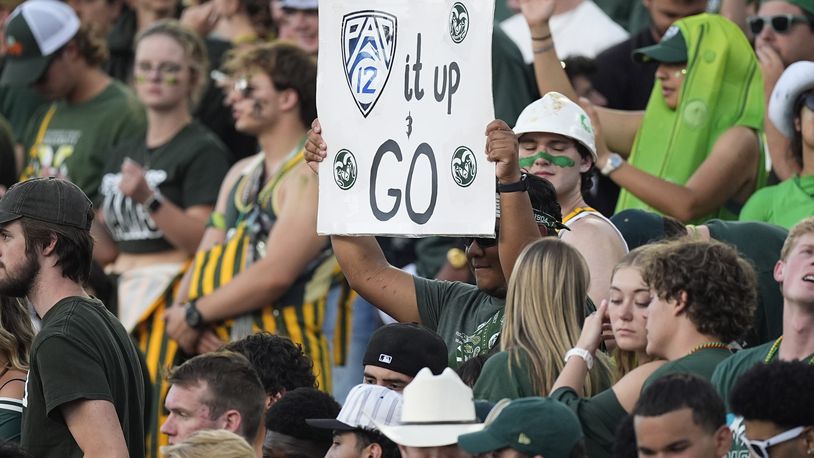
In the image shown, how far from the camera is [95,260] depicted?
935 cm

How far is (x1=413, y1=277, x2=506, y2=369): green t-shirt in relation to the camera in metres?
5.93

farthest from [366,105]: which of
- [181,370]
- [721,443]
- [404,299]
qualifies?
[721,443]

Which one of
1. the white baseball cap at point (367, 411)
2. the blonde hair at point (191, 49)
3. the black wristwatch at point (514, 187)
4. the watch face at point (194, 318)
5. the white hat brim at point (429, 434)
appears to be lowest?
the watch face at point (194, 318)

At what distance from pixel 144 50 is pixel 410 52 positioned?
4.28 m

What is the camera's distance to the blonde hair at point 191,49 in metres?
9.90

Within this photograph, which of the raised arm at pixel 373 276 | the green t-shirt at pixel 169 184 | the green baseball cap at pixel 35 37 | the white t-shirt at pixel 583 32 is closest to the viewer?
the raised arm at pixel 373 276

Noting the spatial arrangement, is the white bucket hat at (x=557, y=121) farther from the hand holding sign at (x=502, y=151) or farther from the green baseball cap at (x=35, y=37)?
the green baseball cap at (x=35, y=37)

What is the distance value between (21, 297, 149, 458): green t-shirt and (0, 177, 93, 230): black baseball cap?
1.01 ft

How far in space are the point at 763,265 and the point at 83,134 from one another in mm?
5180

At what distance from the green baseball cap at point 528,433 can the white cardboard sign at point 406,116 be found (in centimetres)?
124

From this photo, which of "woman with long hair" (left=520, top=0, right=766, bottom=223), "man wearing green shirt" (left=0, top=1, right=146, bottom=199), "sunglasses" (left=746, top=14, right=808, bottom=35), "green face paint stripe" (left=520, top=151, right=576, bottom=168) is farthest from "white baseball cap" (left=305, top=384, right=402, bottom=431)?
"man wearing green shirt" (left=0, top=1, right=146, bottom=199)

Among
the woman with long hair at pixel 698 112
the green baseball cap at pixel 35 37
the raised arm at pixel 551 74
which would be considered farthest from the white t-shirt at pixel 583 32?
the green baseball cap at pixel 35 37

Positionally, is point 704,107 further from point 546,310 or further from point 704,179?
point 546,310

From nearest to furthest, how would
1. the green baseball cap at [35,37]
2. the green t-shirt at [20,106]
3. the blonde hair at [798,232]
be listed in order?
the blonde hair at [798,232] → the green baseball cap at [35,37] → the green t-shirt at [20,106]
